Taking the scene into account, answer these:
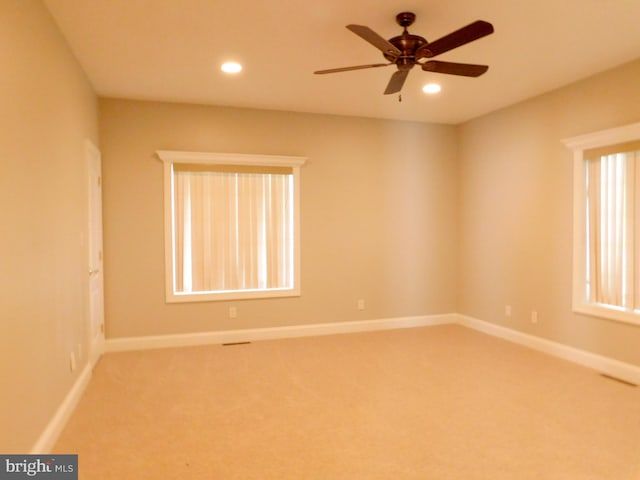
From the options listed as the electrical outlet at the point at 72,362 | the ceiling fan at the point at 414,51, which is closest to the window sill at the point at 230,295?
the electrical outlet at the point at 72,362

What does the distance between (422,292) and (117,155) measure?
159 inches

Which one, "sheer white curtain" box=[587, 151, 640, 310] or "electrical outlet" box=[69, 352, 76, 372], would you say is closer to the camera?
"electrical outlet" box=[69, 352, 76, 372]

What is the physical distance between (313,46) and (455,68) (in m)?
1.10

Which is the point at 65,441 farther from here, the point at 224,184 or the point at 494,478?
the point at 224,184

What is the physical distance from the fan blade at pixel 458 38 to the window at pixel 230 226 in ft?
8.22

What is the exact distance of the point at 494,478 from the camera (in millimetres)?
2121

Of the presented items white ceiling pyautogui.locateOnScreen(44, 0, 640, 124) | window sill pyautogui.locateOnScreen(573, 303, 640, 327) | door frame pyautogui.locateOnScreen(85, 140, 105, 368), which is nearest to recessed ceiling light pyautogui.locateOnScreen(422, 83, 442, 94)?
white ceiling pyautogui.locateOnScreen(44, 0, 640, 124)

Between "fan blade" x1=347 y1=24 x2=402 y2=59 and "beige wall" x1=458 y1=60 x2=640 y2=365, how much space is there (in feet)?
7.57

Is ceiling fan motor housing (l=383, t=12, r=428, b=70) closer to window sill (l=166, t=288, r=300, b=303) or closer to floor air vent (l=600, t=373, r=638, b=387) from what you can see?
window sill (l=166, t=288, r=300, b=303)

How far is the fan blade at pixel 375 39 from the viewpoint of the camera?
7.26 feet

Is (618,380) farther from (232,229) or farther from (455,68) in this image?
(232,229)

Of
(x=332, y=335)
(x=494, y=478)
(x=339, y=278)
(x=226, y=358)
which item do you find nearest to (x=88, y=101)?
(x=226, y=358)

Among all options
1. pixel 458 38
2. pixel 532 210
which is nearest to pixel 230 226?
pixel 458 38

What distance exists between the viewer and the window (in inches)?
180
